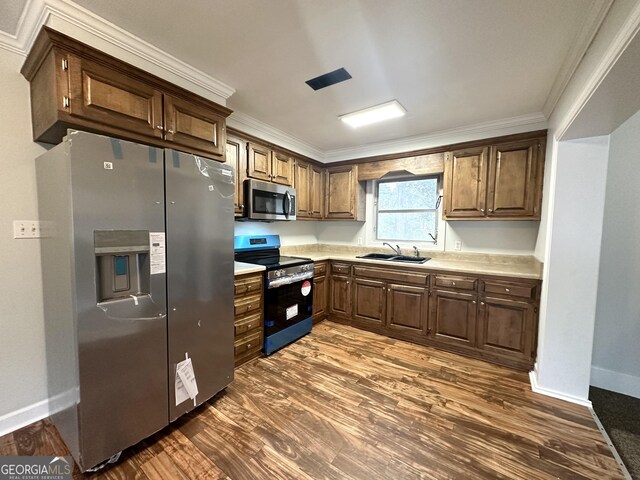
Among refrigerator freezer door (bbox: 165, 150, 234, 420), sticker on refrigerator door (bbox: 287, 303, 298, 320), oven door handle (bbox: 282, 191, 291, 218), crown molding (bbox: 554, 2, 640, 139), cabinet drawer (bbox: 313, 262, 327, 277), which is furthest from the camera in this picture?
cabinet drawer (bbox: 313, 262, 327, 277)

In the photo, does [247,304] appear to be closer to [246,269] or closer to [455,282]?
[246,269]

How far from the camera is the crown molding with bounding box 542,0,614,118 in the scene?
1.29m

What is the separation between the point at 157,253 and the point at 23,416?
1474mm

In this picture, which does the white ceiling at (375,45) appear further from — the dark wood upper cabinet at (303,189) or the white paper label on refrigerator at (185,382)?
the white paper label on refrigerator at (185,382)

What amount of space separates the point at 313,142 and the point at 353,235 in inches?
60.7

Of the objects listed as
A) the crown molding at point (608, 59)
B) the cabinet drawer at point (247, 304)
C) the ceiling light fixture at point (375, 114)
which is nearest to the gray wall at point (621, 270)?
the crown molding at point (608, 59)

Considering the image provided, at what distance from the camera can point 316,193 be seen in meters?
3.90

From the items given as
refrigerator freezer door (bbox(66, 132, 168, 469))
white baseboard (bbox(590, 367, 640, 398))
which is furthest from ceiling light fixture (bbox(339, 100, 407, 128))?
white baseboard (bbox(590, 367, 640, 398))

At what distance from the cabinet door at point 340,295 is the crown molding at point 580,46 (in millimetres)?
2713

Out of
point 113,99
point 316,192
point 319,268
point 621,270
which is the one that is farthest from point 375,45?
point 621,270

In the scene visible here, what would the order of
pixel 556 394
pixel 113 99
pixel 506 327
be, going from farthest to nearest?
pixel 506 327 → pixel 556 394 → pixel 113 99

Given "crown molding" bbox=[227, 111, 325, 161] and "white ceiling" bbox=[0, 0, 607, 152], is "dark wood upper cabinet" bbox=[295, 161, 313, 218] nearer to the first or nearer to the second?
"crown molding" bbox=[227, 111, 325, 161]

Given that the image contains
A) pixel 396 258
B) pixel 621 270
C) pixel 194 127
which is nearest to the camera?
pixel 194 127

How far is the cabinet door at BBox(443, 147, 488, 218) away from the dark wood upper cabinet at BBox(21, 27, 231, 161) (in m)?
2.66
